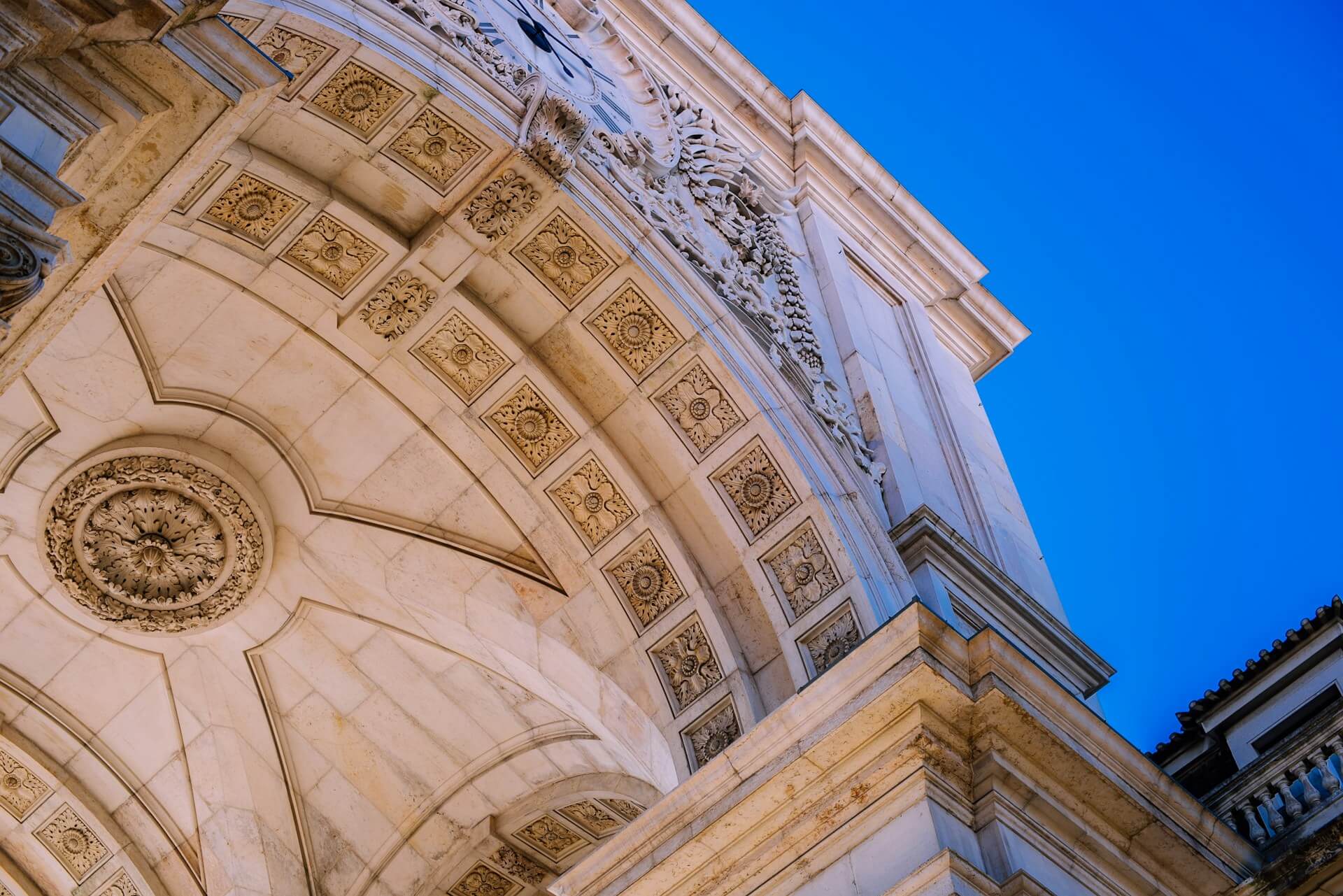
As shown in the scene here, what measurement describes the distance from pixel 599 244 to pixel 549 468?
A: 1.67 metres

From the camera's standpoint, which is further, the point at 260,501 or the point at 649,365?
the point at 260,501

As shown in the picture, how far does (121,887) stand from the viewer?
46.3ft

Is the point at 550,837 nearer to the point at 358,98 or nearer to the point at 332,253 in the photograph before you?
the point at 332,253

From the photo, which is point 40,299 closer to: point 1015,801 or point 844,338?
point 1015,801

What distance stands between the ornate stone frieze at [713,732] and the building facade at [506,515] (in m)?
0.04

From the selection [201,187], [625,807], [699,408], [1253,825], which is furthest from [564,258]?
[1253,825]

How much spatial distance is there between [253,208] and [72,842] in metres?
6.84

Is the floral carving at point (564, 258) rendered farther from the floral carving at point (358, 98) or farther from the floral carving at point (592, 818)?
the floral carving at point (592, 818)

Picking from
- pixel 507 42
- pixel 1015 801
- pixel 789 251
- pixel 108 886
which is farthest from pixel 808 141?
pixel 108 886

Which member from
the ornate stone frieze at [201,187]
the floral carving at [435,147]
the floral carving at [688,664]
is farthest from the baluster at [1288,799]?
the ornate stone frieze at [201,187]

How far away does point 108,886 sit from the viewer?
14188mm

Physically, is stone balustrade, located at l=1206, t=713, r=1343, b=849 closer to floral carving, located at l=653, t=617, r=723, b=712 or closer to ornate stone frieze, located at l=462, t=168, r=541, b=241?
floral carving, located at l=653, t=617, r=723, b=712

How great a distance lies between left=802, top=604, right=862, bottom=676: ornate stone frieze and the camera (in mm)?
10031

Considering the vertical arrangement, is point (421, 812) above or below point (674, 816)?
above
